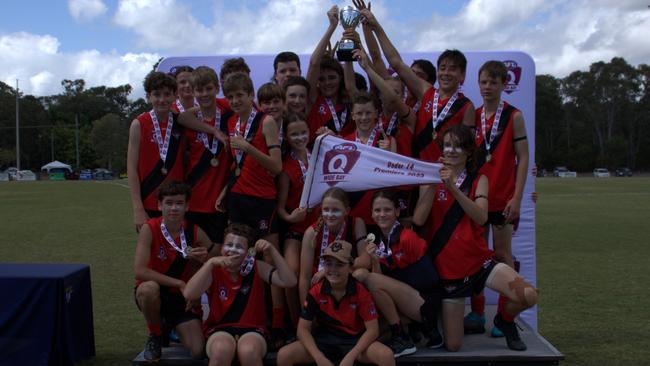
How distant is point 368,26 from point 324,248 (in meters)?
2.01

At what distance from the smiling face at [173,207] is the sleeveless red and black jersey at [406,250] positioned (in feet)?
4.90

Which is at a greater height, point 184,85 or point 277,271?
point 184,85

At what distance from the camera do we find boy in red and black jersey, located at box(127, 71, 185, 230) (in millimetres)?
4785

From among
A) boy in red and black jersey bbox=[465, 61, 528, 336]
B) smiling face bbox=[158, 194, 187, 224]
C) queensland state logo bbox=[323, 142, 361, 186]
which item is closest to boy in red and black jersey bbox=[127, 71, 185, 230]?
smiling face bbox=[158, 194, 187, 224]

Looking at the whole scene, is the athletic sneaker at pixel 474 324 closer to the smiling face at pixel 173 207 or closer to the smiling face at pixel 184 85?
the smiling face at pixel 173 207

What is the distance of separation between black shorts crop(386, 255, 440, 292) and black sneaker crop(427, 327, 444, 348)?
304 mm

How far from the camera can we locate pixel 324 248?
4508 millimetres

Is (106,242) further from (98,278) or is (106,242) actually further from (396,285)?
(396,285)

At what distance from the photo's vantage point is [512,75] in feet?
20.5

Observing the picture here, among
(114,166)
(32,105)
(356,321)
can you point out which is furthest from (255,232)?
(32,105)

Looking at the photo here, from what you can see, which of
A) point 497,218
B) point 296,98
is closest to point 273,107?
point 296,98

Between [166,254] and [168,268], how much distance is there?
4.4 inches

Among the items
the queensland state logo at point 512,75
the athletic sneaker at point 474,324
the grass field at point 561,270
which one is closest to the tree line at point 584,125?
the grass field at point 561,270

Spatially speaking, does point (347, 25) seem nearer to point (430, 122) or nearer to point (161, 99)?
point (430, 122)
